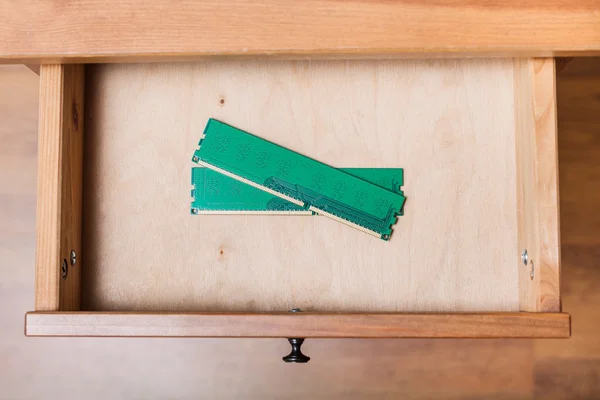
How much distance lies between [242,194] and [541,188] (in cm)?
37

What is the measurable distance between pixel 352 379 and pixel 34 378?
0.52 metres

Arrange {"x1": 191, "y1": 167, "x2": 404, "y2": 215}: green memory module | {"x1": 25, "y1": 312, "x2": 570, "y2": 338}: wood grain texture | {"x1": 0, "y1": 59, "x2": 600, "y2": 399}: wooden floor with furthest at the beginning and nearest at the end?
{"x1": 0, "y1": 59, "x2": 600, "y2": 399}: wooden floor
{"x1": 191, "y1": 167, "x2": 404, "y2": 215}: green memory module
{"x1": 25, "y1": 312, "x2": 570, "y2": 338}: wood grain texture

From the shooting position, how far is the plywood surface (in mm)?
867

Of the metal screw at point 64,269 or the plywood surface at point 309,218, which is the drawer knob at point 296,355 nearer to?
the plywood surface at point 309,218

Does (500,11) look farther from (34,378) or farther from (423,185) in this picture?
(34,378)

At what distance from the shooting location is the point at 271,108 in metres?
0.89

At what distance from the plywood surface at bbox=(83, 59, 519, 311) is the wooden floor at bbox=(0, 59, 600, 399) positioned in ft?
0.81

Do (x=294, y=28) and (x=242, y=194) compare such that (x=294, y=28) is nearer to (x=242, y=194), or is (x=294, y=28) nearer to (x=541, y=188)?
(x=242, y=194)

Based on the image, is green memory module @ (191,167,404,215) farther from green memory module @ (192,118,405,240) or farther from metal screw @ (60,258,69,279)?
metal screw @ (60,258,69,279)

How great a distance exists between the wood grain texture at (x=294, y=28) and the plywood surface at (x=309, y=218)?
0.11 m

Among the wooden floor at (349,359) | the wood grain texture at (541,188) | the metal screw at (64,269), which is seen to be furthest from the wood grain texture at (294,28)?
the wooden floor at (349,359)

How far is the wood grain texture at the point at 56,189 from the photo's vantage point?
815 millimetres

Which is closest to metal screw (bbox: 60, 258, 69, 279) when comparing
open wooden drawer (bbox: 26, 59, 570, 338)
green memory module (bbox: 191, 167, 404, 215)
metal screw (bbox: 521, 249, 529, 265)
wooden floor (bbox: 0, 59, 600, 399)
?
open wooden drawer (bbox: 26, 59, 570, 338)

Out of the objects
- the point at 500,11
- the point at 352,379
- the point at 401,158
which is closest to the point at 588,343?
the point at 352,379
